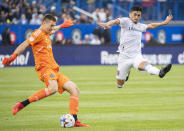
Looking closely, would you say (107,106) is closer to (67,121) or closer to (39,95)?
(67,121)

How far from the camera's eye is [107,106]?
489 inches

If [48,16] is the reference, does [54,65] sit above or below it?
below

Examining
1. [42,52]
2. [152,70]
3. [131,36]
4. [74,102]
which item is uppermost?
[131,36]

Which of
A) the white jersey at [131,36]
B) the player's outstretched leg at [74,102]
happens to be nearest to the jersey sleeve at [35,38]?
the player's outstretched leg at [74,102]

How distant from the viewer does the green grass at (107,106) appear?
975 cm

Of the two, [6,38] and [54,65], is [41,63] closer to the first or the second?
[54,65]

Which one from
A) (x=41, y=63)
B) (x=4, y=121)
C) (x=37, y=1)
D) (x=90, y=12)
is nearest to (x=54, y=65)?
(x=41, y=63)

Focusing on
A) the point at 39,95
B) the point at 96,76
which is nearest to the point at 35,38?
the point at 39,95

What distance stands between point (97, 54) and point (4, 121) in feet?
58.1

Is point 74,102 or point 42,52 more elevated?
point 42,52

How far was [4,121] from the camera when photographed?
10258 mm

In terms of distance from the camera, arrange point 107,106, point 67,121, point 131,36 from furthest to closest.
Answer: point 107,106
point 131,36
point 67,121

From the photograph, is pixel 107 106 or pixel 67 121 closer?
pixel 67 121

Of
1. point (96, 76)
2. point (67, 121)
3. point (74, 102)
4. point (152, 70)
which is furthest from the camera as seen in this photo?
point (96, 76)
